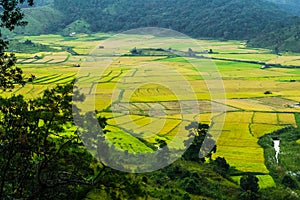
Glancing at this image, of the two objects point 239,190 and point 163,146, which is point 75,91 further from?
point 163,146

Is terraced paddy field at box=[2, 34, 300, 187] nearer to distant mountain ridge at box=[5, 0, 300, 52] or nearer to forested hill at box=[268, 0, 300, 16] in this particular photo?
distant mountain ridge at box=[5, 0, 300, 52]

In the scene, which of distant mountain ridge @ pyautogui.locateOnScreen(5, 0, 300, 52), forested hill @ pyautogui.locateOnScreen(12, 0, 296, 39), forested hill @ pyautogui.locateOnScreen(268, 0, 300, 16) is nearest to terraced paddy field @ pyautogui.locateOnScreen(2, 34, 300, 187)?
distant mountain ridge @ pyautogui.locateOnScreen(5, 0, 300, 52)

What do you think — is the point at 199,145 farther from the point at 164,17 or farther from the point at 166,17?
the point at 164,17

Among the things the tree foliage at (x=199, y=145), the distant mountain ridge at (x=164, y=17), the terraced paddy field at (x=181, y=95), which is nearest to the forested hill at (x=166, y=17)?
the distant mountain ridge at (x=164, y=17)

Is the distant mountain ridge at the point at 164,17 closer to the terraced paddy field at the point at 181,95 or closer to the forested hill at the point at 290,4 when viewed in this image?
the terraced paddy field at the point at 181,95

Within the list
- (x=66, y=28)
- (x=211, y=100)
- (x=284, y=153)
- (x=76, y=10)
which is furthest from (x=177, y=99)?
(x=76, y=10)

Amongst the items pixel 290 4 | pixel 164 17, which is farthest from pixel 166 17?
pixel 290 4
